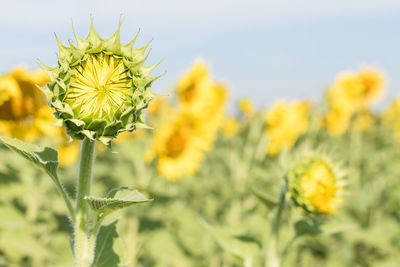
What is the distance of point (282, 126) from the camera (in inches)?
179

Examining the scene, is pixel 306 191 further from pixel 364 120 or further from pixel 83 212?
pixel 364 120

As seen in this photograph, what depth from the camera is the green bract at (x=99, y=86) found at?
876 millimetres

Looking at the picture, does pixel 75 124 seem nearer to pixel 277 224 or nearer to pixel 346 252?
pixel 277 224

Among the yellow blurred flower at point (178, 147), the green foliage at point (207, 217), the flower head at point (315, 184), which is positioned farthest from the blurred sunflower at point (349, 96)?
the flower head at point (315, 184)

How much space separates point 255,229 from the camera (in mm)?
3344

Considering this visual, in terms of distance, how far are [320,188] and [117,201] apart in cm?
100

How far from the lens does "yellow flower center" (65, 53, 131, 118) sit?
889 millimetres

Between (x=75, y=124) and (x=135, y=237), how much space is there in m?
2.10

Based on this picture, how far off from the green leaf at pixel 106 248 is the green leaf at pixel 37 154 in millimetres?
199

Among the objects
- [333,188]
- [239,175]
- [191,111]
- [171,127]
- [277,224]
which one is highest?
[191,111]

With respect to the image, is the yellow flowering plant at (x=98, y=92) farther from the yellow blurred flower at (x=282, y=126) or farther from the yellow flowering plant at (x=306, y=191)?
the yellow blurred flower at (x=282, y=126)

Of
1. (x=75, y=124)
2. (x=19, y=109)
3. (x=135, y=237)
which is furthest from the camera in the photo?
(x=135, y=237)

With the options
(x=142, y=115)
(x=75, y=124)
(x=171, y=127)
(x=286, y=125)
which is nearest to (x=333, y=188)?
(x=142, y=115)

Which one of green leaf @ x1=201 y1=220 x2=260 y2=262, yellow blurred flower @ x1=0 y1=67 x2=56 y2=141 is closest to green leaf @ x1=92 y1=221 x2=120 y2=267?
green leaf @ x1=201 y1=220 x2=260 y2=262
